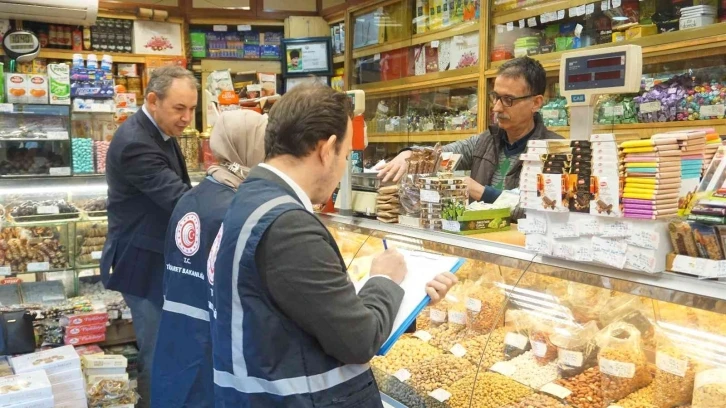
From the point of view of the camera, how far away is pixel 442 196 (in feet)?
7.37

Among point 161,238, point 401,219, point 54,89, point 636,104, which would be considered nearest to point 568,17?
point 636,104

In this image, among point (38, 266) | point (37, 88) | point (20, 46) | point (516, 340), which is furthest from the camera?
point (20, 46)

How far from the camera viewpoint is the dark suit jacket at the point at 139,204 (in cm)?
308

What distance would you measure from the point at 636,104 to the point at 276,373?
10.7 ft

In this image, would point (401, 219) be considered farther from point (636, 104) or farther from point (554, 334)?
point (636, 104)

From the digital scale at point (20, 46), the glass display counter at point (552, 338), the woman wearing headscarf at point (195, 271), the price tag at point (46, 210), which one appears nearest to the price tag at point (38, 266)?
the price tag at point (46, 210)

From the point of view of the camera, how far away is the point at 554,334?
2055 millimetres

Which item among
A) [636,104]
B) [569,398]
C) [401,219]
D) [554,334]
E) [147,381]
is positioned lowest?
[147,381]

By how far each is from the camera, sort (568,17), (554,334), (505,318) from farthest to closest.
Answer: (568,17) < (505,318) < (554,334)

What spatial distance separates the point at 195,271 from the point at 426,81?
12.4 ft

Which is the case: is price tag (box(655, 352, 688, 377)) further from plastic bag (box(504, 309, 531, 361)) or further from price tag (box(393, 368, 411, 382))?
price tag (box(393, 368, 411, 382))

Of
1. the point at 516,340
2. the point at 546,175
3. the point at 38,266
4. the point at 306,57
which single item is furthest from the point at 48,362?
the point at 306,57

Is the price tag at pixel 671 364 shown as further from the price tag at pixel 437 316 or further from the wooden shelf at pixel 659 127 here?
the wooden shelf at pixel 659 127

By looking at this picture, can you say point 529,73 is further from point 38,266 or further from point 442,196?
point 38,266
